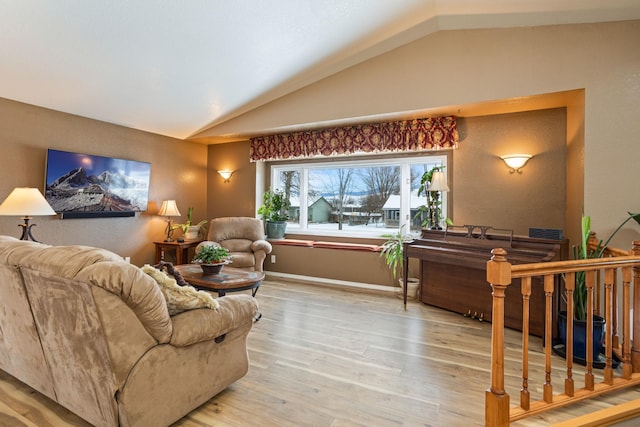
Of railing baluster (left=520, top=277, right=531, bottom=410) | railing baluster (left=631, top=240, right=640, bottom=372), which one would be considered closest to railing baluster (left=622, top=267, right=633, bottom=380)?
railing baluster (left=631, top=240, right=640, bottom=372)

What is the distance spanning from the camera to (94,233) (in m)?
4.32

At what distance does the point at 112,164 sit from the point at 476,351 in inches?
195

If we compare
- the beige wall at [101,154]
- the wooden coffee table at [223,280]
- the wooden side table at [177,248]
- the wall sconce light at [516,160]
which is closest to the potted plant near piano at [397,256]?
the wall sconce light at [516,160]

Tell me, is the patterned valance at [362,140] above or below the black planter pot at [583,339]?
above

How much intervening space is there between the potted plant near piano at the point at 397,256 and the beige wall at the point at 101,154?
3626mm

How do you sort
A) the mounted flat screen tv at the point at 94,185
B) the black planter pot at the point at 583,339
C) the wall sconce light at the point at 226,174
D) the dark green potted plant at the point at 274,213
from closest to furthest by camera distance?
1. the black planter pot at the point at 583,339
2. the mounted flat screen tv at the point at 94,185
3. the dark green potted plant at the point at 274,213
4. the wall sconce light at the point at 226,174

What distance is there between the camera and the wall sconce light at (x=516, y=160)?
357cm

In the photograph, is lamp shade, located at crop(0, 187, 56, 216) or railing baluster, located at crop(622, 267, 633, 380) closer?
railing baluster, located at crop(622, 267, 633, 380)

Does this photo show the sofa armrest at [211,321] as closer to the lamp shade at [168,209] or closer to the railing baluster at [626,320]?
the railing baluster at [626,320]

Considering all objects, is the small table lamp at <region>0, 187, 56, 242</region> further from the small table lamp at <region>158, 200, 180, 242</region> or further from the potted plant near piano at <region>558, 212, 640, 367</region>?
the potted plant near piano at <region>558, 212, 640, 367</region>

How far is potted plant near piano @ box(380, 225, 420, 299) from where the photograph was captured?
4102 millimetres

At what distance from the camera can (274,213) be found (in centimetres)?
536

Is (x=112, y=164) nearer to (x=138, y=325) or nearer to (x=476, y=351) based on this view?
(x=138, y=325)

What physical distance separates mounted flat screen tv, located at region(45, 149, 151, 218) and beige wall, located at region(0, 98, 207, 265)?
0.15m
